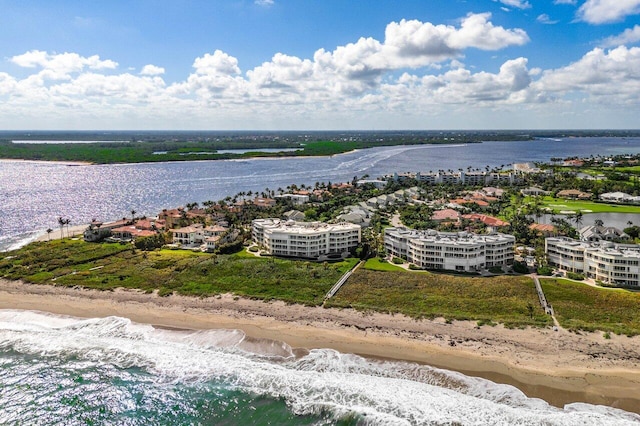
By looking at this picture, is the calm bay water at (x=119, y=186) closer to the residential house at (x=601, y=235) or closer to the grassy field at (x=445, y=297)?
the grassy field at (x=445, y=297)

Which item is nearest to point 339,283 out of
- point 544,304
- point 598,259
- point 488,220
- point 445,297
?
point 445,297

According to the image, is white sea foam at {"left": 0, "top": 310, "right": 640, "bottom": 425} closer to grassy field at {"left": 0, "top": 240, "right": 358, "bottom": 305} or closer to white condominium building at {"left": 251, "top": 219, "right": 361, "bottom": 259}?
grassy field at {"left": 0, "top": 240, "right": 358, "bottom": 305}

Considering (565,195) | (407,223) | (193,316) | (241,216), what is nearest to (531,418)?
(193,316)

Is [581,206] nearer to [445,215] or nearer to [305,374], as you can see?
→ [445,215]

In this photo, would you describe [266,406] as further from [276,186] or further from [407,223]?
[276,186]

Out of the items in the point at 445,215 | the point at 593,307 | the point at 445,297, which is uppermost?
the point at 445,215
